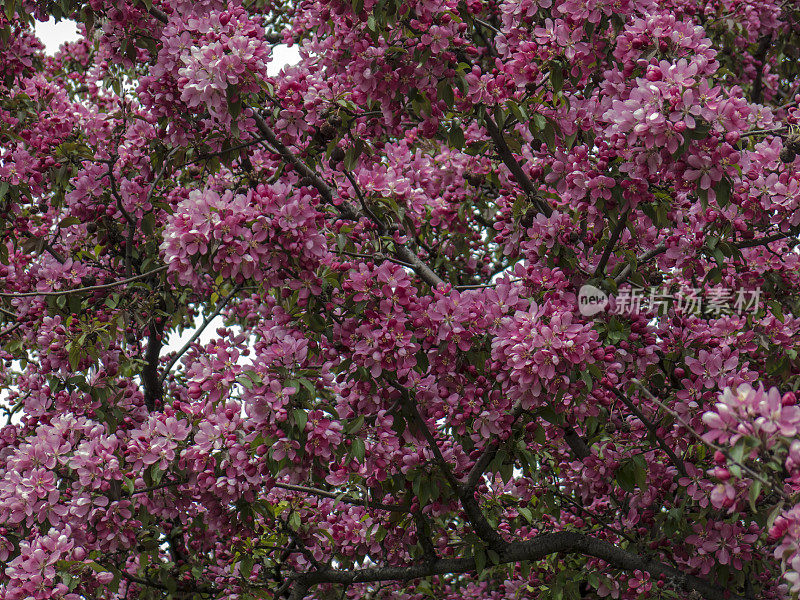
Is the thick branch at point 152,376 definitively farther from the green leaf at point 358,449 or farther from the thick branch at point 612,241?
the thick branch at point 612,241

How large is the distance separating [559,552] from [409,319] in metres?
1.76

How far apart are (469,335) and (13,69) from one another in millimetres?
3919

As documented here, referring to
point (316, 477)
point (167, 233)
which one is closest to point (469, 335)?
point (316, 477)

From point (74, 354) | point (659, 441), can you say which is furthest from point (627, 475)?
point (74, 354)

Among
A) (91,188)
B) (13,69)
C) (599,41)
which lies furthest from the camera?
(13,69)

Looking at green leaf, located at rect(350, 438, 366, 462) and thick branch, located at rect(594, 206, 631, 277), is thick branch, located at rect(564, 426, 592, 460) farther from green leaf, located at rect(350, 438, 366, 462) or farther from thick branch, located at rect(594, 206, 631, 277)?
green leaf, located at rect(350, 438, 366, 462)

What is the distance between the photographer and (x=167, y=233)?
343 cm

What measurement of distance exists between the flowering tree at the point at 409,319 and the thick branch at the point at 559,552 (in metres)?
0.01

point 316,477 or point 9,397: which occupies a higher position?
point 9,397

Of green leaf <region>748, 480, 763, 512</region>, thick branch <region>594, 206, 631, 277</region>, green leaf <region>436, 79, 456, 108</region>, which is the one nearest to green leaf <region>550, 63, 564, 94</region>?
green leaf <region>436, 79, 456, 108</region>

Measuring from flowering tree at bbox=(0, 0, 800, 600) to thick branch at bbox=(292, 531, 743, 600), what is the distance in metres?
0.01

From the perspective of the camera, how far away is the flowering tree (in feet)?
11.5

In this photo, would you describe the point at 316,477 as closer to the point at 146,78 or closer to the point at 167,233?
the point at 167,233

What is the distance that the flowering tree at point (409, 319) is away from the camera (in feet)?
11.5
